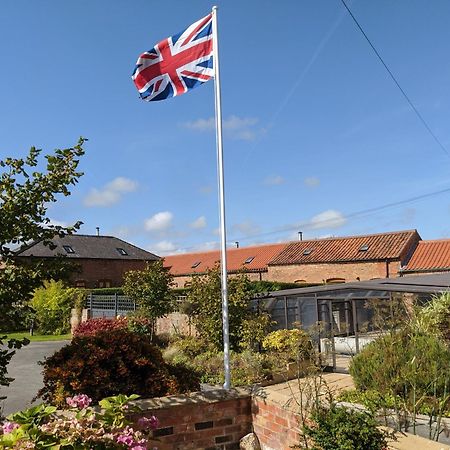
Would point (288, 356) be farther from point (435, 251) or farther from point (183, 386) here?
point (435, 251)

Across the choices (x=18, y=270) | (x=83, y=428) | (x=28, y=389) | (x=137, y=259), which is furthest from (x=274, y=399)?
(x=137, y=259)

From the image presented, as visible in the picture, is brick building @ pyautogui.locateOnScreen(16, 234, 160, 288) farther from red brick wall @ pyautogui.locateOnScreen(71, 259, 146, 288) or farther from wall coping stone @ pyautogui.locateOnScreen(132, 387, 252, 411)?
wall coping stone @ pyautogui.locateOnScreen(132, 387, 252, 411)

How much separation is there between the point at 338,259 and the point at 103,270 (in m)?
20.7

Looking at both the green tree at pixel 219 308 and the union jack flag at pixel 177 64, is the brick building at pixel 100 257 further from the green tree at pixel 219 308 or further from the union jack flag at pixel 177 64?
the union jack flag at pixel 177 64

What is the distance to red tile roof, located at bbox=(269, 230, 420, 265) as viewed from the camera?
27.6 m

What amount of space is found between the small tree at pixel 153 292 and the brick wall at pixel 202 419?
12897mm

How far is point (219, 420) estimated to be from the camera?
5207 millimetres

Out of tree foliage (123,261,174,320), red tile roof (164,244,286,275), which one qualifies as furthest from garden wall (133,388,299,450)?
red tile roof (164,244,286,275)

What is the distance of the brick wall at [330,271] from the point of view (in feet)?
89.1

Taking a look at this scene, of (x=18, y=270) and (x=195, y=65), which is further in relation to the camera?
(x=195, y=65)

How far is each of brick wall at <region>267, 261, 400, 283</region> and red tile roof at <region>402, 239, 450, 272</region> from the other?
103cm

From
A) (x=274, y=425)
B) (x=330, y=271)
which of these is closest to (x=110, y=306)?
(x=330, y=271)

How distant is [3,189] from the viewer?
447 centimetres

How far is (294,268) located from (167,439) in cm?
2686
